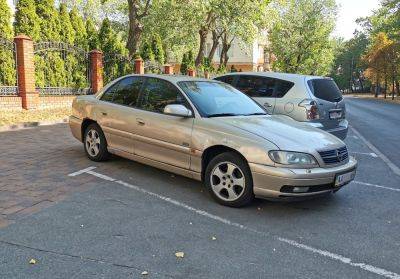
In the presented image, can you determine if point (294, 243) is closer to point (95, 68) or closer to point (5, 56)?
point (5, 56)

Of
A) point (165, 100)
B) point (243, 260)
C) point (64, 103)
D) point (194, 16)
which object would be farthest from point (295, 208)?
point (194, 16)

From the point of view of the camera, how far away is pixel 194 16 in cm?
2647

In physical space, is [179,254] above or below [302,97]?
below

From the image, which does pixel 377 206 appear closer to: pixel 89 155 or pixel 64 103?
pixel 89 155

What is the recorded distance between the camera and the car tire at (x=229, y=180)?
492 centimetres

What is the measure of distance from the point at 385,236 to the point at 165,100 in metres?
3.35

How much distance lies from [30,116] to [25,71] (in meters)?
1.95

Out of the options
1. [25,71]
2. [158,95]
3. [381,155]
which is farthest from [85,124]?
[25,71]

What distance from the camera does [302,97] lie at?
7.97 m

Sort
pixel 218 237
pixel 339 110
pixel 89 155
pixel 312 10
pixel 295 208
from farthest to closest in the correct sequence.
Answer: pixel 312 10
pixel 339 110
pixel 89 155
pixel 295 208
pixel 218 237

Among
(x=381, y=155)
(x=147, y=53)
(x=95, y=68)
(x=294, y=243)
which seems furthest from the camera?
(x=147, y=53)

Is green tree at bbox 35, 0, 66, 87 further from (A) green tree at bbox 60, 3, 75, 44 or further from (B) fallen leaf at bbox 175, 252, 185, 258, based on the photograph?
(B) fallen leaf at bbox 175, 252, 185, 258

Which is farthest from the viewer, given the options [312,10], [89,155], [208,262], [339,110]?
[312,10]

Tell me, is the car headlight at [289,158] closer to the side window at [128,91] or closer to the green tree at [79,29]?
the side window at [128,91]
